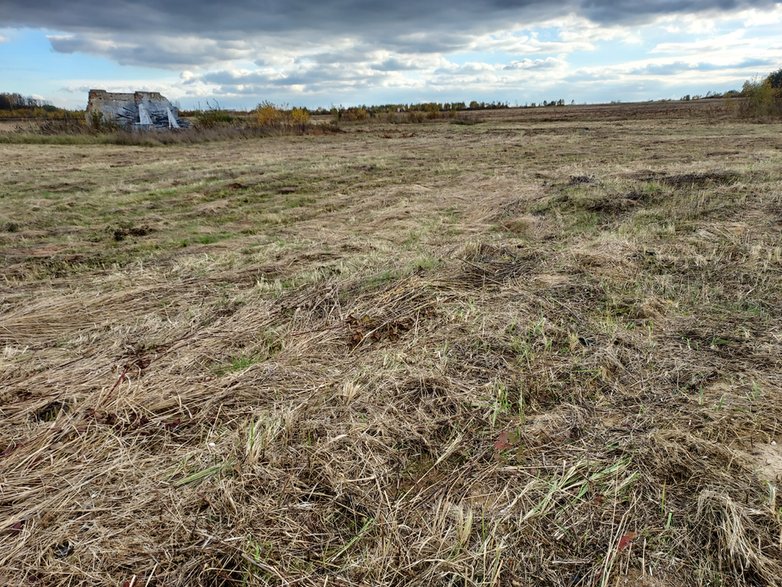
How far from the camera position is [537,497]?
2012 mm

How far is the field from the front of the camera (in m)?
1.78

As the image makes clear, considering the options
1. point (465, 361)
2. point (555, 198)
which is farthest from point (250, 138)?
point (465, 361)

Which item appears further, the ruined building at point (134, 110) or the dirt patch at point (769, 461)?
the ruined building at point (134, 110)

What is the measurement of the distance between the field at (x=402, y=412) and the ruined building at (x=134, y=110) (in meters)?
27.8

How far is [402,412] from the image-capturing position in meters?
2.57

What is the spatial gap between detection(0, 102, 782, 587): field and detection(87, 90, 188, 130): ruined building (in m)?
27.8

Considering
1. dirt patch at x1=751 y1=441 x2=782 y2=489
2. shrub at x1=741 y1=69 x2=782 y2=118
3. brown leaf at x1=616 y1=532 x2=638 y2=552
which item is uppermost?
shrub at x1=741 y1=69 x2=782 y2=118

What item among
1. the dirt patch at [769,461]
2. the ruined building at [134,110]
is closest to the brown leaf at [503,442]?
the dirt patch at [769,461]

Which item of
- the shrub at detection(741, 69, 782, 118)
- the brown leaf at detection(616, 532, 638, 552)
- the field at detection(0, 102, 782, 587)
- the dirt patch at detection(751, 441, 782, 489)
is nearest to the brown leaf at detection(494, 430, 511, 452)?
the field at detection(0, 102, 782, 587)

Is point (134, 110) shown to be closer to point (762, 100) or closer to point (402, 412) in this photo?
point (402, 412)

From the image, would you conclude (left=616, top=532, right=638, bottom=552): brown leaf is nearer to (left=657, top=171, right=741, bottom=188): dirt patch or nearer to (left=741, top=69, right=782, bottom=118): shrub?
(left=657, top=171, right=741, bottom=188): dirt patch

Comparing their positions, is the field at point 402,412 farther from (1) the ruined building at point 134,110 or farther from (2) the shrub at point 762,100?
(2) the shrub at point 762,100

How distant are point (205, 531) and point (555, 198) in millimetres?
7642

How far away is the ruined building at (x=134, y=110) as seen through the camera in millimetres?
28719
